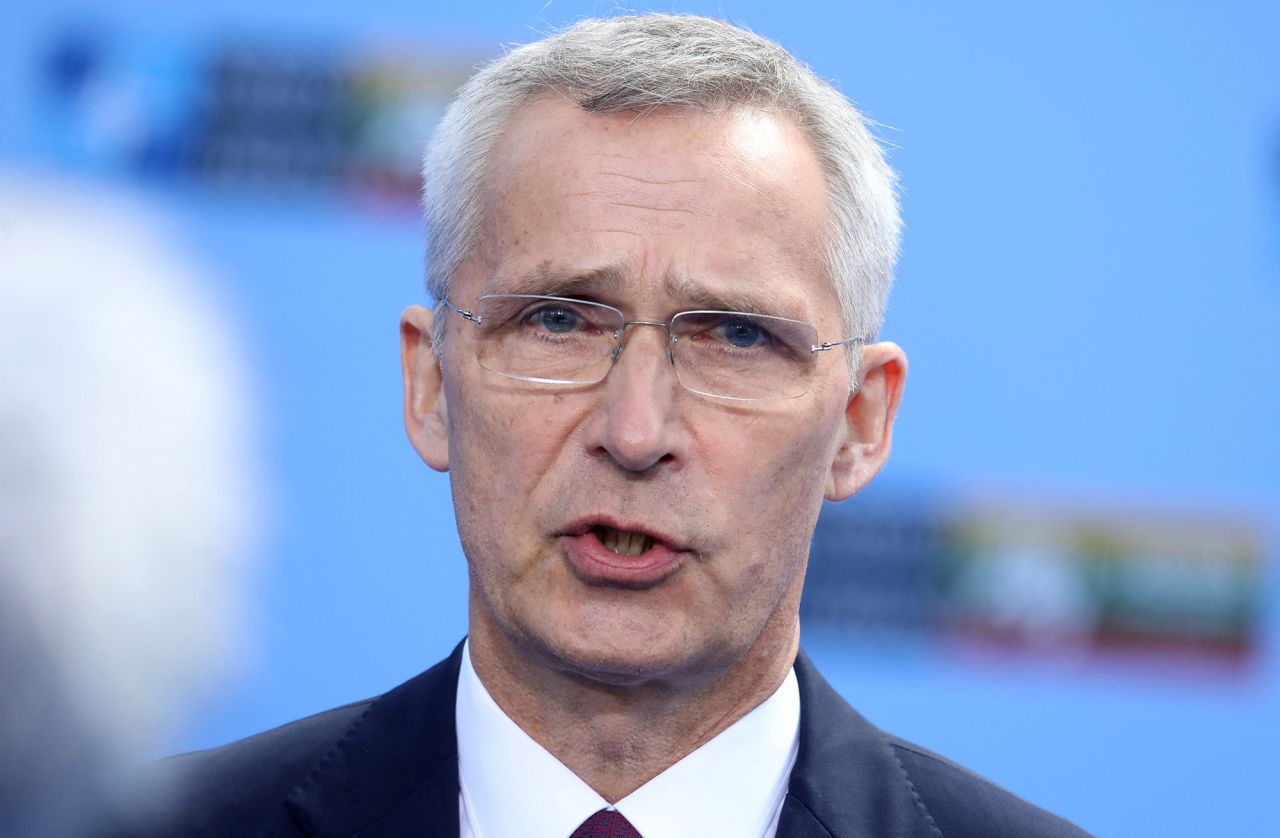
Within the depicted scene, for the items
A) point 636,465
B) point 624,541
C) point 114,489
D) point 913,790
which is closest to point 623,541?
point 624,541

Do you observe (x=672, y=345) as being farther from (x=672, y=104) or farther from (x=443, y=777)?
(x=443, y=777)

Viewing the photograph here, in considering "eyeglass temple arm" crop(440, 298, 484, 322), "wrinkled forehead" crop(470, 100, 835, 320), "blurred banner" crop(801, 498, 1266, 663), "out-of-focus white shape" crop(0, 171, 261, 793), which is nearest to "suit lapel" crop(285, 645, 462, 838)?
"eyeglass temple arm" crop(440, 298, 484, 322)

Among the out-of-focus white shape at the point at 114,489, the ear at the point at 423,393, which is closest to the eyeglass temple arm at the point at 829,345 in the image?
the ear at the point at 423,393

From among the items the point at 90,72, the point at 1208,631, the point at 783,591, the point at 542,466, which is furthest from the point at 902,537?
the point at 90,72

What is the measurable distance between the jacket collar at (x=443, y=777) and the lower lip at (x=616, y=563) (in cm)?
39

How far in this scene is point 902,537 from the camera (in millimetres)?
3734

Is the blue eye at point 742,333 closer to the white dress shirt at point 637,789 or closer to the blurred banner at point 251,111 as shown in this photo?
the white dress shirt at point 637,789

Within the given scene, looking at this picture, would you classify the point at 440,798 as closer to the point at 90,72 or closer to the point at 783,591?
the point at 783,591

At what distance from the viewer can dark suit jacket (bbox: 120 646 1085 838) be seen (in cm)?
213

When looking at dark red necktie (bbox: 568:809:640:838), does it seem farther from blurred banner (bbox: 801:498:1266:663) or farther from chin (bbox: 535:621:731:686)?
blurred banner (bbox: 801:498:1266:663)

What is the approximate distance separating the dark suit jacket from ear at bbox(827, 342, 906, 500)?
11.3 inches

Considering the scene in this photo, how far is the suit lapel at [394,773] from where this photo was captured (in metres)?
2.12

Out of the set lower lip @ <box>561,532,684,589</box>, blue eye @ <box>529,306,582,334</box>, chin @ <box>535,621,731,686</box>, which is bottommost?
chin @ <box>535,621,731,686</box>

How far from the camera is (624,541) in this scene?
6.64 ft
